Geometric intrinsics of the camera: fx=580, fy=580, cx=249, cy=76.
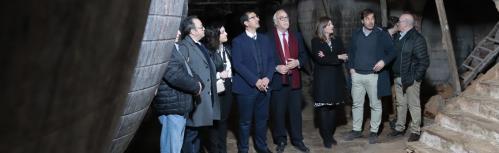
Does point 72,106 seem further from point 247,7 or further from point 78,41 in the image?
point 247,7

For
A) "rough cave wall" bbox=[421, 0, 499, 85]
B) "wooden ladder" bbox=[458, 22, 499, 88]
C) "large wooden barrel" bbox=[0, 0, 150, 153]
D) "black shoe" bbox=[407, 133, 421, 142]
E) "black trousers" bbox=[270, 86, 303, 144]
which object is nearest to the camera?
"large wooden barrel" bbox=[0, 0, 150, 153]

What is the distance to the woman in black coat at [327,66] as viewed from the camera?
18.8 ft

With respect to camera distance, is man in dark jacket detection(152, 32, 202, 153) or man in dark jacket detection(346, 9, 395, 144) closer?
man in dark jacket detection(152, 32, 202, 153)

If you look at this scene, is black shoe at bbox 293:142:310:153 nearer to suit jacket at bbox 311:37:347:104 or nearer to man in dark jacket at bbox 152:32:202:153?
suit jacket at bbox 311:37:347:104

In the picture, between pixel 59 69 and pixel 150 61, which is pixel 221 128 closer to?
pixel 150 61

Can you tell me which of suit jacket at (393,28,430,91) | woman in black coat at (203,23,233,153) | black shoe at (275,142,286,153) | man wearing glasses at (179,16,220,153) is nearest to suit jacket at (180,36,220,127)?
man wearing glasses at (179,16,220,153)

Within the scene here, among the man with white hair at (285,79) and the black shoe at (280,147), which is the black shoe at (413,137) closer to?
the man with white hair at (285,79)

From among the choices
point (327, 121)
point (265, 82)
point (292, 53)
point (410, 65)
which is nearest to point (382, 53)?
point (410, 65)

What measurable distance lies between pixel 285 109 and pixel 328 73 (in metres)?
0.56

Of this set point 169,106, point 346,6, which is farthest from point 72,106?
point 346,6

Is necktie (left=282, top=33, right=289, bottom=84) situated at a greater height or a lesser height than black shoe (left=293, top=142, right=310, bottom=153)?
greater

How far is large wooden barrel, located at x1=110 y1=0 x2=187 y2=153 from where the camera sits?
7.86 feet

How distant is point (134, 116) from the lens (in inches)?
103

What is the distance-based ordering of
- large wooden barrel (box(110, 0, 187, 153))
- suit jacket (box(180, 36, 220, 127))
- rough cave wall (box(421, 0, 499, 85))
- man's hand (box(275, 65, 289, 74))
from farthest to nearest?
rough cave wall (box(421, 0, 499, 85)) → man's hand (box(275, 65, 289, 74)) → suit jacket (box(180, 36, 220, 127)) → large wooden barrel (box(110, 0, 187, 153))
